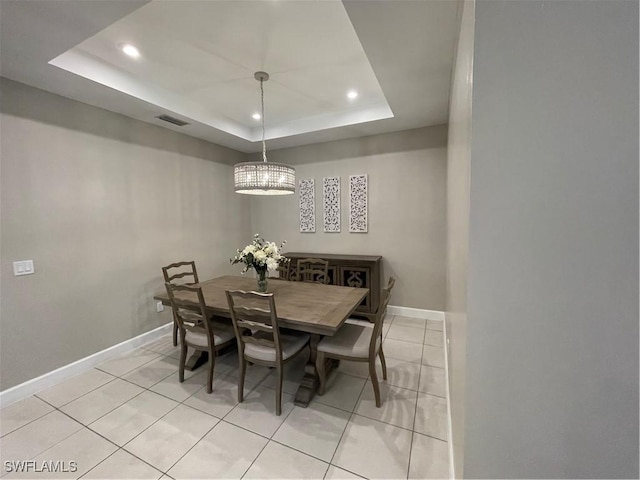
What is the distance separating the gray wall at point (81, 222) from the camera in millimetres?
2115

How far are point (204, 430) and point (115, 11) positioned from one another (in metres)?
2.76

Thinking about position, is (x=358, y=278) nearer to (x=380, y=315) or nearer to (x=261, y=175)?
(x=380, y=315)

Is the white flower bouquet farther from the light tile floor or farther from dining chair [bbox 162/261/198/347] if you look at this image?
dining chair [bbox 162/261/198/347]

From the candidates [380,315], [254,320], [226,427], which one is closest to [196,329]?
[254,320]

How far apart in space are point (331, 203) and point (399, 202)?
40.9 inches

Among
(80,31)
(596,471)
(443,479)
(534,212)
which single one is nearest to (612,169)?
(534,212)

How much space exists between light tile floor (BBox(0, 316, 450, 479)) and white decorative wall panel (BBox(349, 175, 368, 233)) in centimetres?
197

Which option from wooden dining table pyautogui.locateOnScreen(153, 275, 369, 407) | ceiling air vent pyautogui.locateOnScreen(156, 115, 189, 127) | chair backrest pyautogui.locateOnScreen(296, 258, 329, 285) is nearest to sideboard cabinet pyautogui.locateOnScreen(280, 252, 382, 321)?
chair backrest pyautogui.locateOnScreen(296, 258, 329, 285)

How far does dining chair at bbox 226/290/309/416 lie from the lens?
1836 mm

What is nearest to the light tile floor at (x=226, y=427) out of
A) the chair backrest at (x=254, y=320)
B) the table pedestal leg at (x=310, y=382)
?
the table pedestal leg at (x=310, y=382)

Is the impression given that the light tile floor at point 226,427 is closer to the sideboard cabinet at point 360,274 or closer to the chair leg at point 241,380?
the chair leg at point 241,380

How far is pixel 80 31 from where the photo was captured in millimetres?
1618

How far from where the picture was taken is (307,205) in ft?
13.7

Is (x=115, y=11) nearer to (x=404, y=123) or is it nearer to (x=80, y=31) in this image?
(x=80, y=31)
